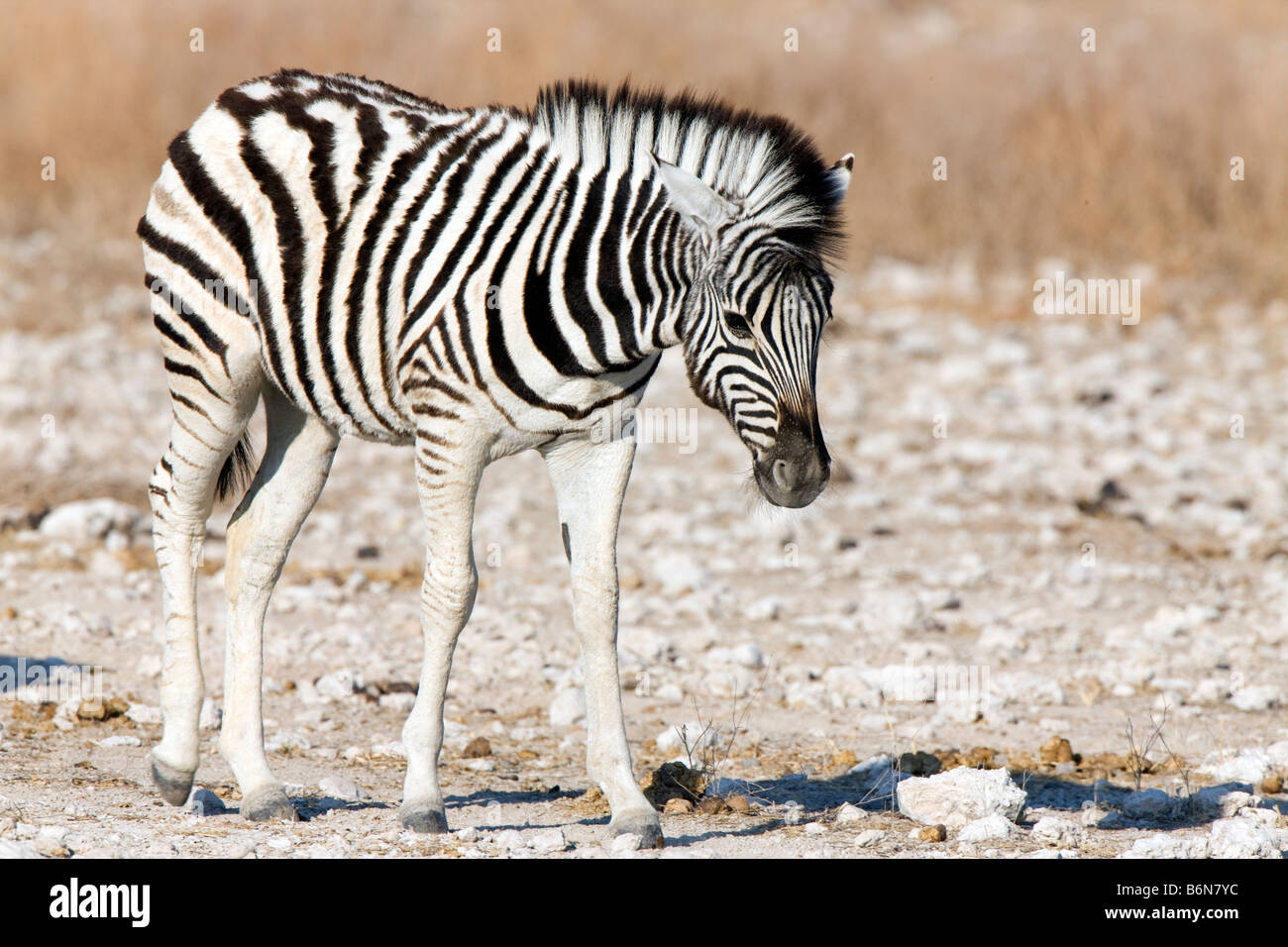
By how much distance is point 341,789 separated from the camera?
5.34 m

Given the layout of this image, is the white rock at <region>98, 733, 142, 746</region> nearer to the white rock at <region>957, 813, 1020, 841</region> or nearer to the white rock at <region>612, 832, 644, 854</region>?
the white rock at <region>612, 832, 644, 854</region>

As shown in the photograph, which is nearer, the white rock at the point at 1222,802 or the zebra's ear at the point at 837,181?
the zebra's ear at the point at 837,181

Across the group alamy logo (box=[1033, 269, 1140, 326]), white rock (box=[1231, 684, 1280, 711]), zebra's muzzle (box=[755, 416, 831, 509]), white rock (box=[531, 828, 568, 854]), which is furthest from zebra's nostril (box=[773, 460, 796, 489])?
alamy logo (box=[1033, 269, 1140, 326])

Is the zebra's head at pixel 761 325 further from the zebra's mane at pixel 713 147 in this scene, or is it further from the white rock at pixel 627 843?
the white rock at pixel 627 843

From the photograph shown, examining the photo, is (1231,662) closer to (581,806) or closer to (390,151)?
(581,806)

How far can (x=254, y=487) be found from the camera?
5480 mm

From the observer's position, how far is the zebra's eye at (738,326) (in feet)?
14.4

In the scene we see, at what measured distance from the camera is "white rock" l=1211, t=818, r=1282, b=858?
4477 mm

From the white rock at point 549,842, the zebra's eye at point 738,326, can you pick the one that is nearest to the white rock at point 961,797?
the white rock at point 549,842

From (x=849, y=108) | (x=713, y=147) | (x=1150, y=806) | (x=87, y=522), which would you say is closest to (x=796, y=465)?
(x=713, y=147)

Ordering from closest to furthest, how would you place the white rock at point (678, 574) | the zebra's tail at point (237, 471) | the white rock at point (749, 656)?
1. the zebra's tail at point (237, 471)
2. the white rock at point (749, 656)
3. the white rock at point (678, 574)

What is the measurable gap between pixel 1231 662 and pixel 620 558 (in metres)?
3.42

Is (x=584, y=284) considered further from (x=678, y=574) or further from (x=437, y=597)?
(x=678, y=574)

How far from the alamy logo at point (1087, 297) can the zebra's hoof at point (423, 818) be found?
10947 mm
